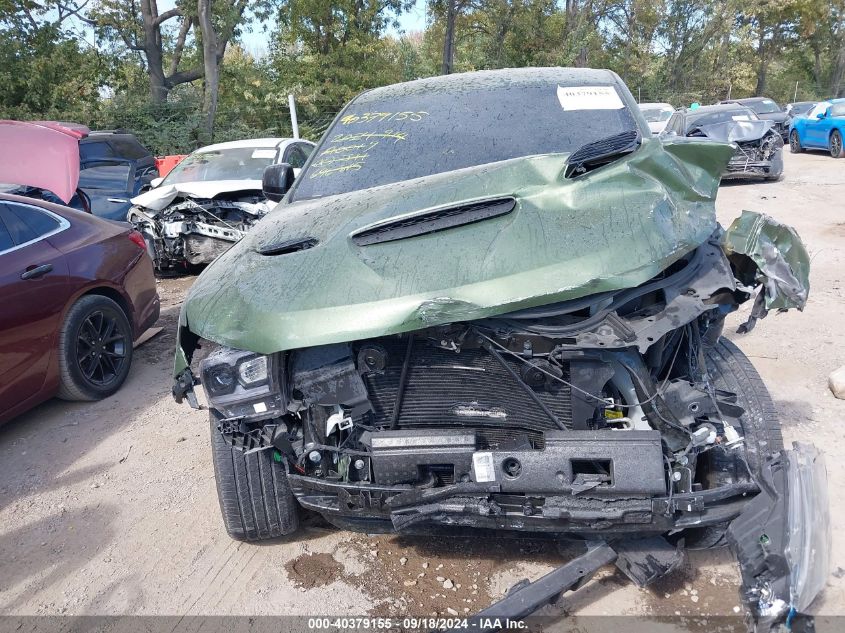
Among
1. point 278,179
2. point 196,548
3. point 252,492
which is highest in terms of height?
point 278,179

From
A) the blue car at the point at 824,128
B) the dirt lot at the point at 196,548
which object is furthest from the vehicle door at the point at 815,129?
the dirt lot at the point at 196,548

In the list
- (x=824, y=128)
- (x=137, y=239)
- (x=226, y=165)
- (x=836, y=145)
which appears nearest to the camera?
(x=137, y=239)

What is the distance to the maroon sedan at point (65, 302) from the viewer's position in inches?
157

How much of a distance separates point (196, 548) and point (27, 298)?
2.06 metres

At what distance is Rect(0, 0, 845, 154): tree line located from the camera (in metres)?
17.8

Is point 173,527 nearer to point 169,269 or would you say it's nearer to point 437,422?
point 437,422

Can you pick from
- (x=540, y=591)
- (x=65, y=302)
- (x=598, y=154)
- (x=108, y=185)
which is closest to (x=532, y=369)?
(x=540, y=591)

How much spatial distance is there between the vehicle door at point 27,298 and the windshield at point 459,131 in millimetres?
1879

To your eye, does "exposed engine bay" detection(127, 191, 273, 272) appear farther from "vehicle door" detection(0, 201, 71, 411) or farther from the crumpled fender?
the crumpled fender

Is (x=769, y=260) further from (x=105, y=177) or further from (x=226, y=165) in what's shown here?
(x=105, y=177)

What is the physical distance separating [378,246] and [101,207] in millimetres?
7552

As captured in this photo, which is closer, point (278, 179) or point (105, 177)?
point (278, 179)

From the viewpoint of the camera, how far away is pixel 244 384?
2.44m

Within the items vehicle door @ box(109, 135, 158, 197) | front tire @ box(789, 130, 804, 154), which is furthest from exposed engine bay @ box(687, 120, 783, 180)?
vehicle door @ box(109, 135, 158, 197)
